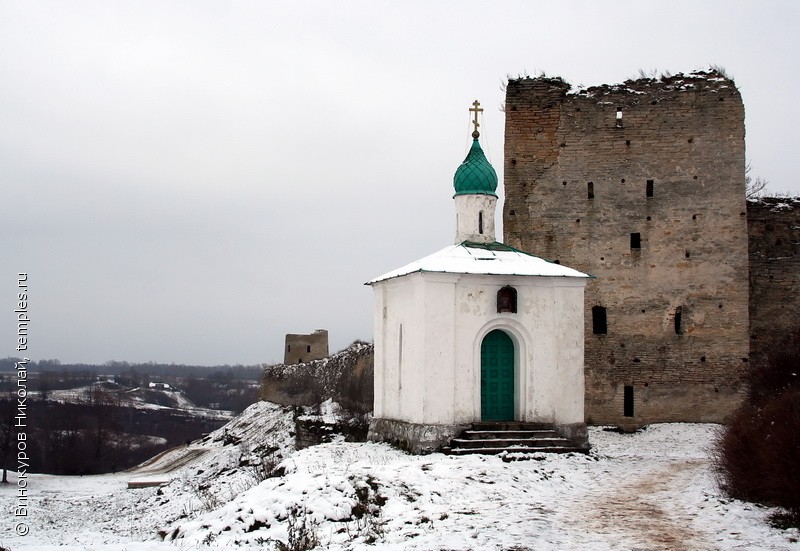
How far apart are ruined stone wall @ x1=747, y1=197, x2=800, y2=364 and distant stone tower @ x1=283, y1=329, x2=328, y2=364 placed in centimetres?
1789

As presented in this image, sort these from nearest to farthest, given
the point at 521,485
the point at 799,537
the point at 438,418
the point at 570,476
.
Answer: the point at 799,537 < the point at 521,485 < the point at 570,476 < the point at 438,418

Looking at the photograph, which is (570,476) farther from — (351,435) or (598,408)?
(351,435)

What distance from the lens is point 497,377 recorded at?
1508 centimetres

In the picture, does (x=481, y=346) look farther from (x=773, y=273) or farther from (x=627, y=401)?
(x=773, y=273)

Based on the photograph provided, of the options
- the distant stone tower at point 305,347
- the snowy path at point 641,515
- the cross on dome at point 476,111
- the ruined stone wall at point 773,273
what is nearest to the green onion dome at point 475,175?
the cross on dome at point 476,111

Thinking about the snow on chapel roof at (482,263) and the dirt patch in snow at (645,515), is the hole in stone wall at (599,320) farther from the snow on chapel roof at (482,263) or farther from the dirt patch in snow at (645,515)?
the dirt patch in snow at (645,515)

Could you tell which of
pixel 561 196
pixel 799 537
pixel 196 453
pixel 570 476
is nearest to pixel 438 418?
pixel 570 476

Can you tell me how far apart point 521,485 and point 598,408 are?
9.70 metres

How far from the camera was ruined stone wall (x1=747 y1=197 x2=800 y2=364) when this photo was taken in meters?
21.4

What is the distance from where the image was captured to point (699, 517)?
30.9ft

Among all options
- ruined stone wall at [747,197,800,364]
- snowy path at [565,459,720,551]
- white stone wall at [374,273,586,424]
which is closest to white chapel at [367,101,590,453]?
white stone wall at [374,273,586,424]

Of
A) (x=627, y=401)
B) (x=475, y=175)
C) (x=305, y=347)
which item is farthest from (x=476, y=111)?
(x=305, y=347)

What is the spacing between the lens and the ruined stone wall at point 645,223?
2041cm

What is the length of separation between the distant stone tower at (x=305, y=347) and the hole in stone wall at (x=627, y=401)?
16335 mm
